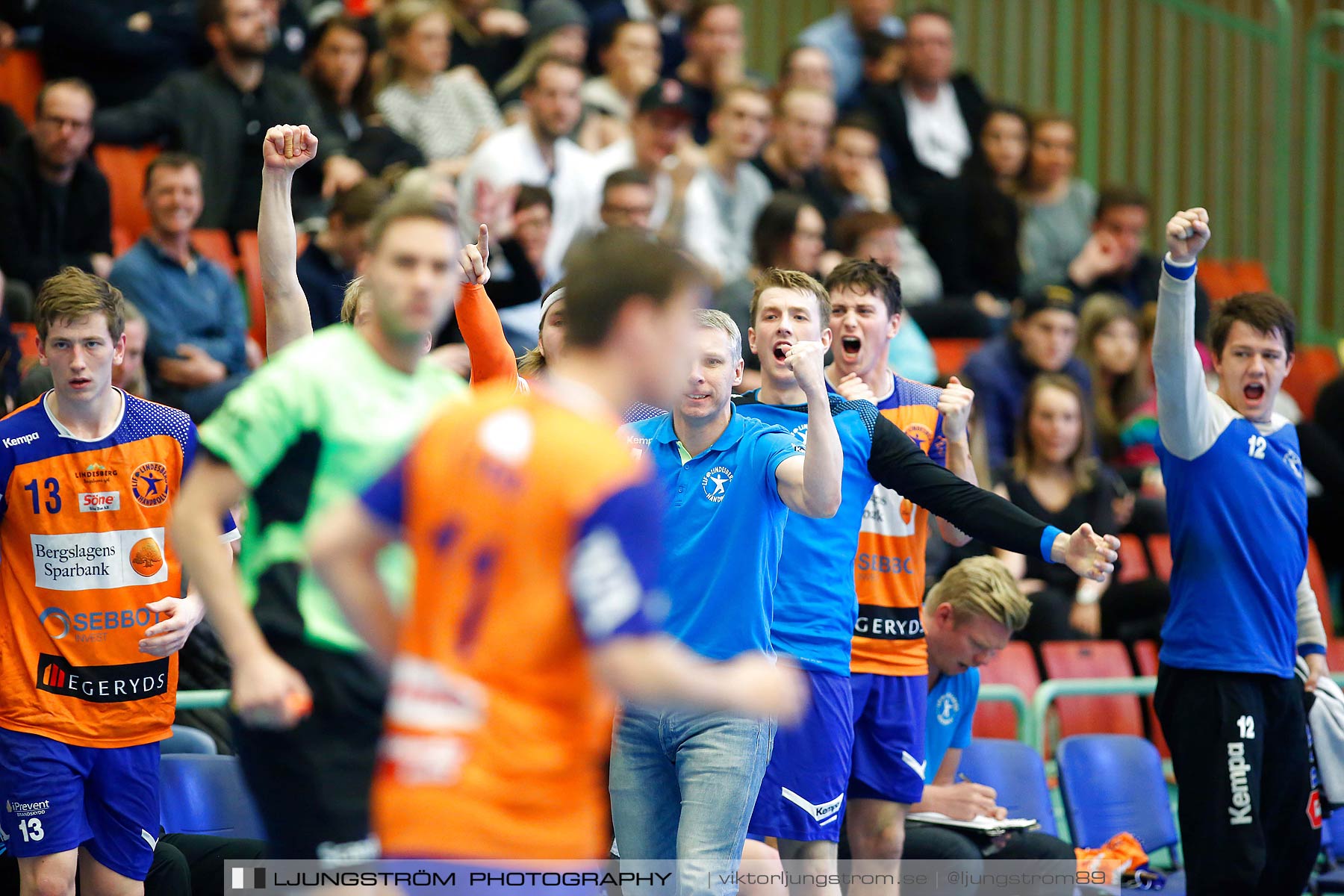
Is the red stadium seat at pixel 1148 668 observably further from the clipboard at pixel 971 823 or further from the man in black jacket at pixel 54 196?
the man in black jacket at pixel 54 196

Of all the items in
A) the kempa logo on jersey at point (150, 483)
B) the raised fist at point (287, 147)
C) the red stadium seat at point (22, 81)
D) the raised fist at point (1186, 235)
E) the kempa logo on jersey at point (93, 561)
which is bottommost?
the kempa logo on jersey at point (93, 561)

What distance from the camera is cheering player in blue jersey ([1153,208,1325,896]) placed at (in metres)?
5.59

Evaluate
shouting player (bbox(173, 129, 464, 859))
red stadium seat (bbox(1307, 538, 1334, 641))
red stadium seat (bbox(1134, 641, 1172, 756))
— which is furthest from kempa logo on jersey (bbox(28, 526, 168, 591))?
red stadium seat (bbox(1307, 538, 1334, 641))

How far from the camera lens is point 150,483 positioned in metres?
5.35

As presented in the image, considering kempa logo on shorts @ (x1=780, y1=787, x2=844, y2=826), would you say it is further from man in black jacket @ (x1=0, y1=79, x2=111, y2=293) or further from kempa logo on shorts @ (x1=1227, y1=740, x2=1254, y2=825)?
man in black jacket @ (x1=0, y1=79, x2=111, y2=293)

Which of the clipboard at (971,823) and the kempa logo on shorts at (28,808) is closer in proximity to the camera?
the kempa logo on shorts at (28,808)

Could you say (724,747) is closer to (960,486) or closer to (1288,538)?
(960,486)

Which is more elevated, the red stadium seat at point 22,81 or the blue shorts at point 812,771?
the red stadium seat at point 22,81

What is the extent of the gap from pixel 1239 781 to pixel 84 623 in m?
4.11

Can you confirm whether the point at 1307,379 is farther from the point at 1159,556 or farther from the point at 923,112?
the point at 1159,556

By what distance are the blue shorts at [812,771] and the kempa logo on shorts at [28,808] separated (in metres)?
2.39

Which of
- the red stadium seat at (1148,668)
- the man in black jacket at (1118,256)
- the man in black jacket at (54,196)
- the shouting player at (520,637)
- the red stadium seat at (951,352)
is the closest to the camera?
the shouting player at (520,637)

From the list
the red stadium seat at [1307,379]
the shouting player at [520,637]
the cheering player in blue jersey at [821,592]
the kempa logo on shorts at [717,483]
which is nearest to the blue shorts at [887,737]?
the cheering player in blue jersey at [821,592]

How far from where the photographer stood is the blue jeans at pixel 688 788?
15.0 ft
